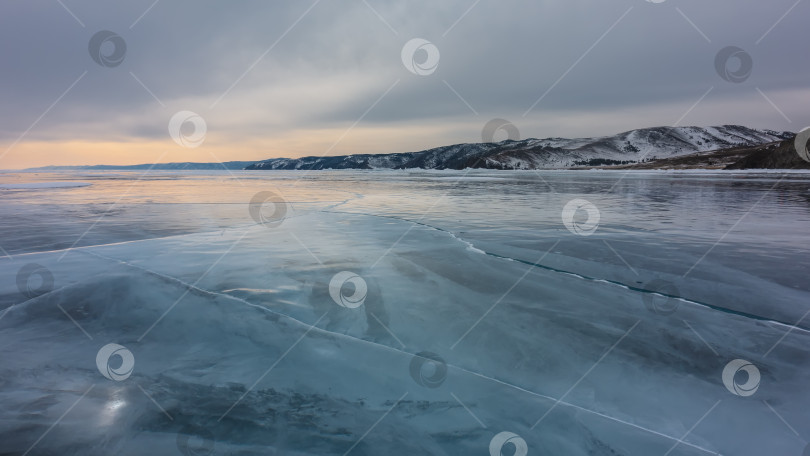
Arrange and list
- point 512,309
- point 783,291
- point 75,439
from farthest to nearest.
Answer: point 783,291
point 512,309
point 75,439

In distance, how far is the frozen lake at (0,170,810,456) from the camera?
9.36 ft

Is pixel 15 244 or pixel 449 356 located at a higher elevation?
pixel 15 244

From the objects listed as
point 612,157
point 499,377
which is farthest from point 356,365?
point 612,157

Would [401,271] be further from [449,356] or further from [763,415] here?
[763,415]

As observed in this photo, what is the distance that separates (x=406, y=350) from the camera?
4.18m

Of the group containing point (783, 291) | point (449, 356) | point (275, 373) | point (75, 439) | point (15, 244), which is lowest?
point (75, 439)

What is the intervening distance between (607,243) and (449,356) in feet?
21.8

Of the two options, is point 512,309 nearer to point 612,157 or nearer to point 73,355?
point 73,355

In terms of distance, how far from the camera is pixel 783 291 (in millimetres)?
5637

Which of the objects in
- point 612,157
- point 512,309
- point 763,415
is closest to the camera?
point 763,415

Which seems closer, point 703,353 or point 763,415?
point 763,415

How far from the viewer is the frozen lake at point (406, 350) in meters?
2.85

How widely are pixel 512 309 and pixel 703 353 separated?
2.03 m

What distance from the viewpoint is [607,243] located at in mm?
9008
